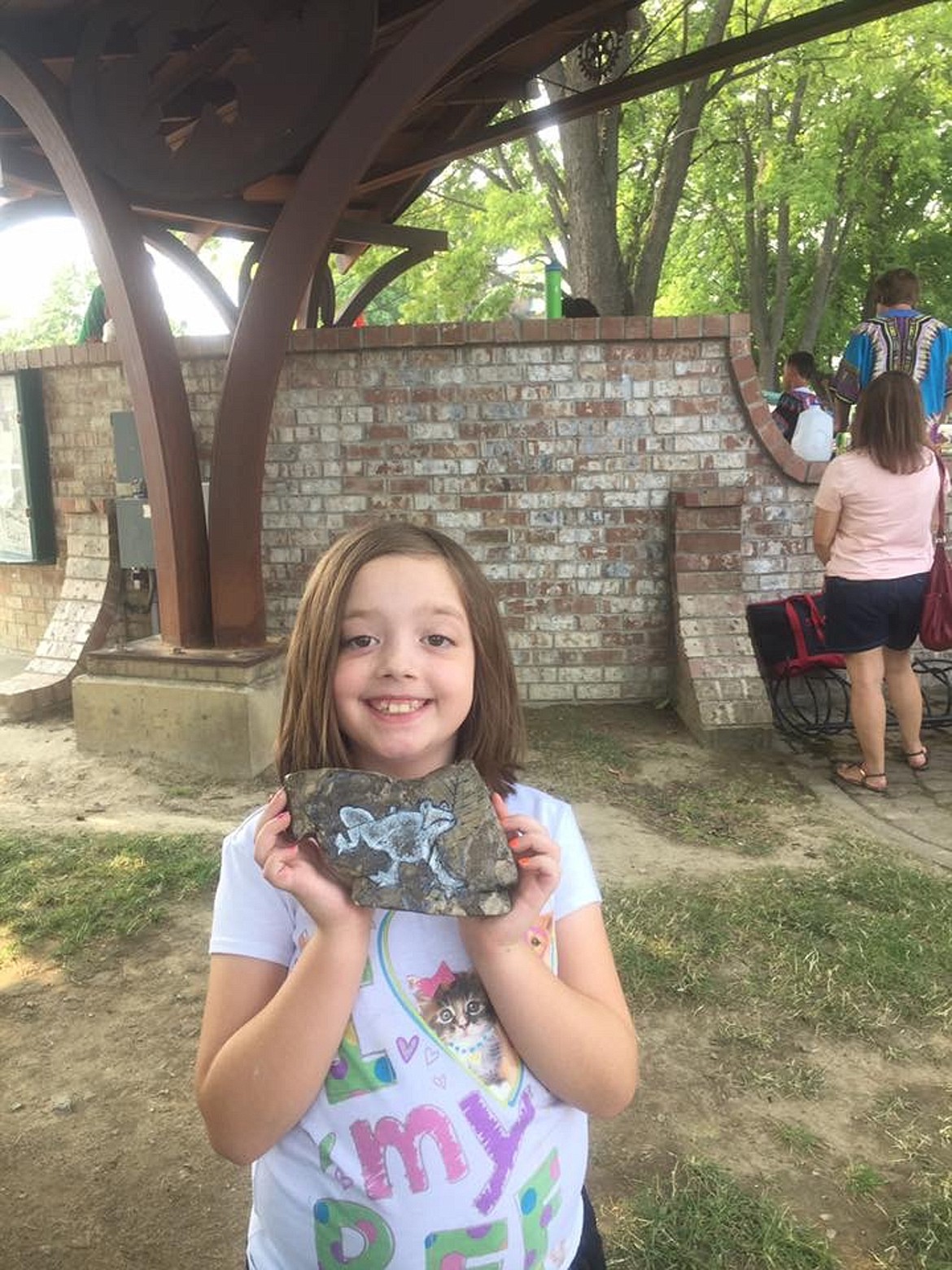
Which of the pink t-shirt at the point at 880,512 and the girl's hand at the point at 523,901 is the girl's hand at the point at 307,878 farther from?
the pink t-shirt at the point at 880,512

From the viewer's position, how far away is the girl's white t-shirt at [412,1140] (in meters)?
1.05

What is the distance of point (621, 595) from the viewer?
5773mm

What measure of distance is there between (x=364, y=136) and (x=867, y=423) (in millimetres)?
2516

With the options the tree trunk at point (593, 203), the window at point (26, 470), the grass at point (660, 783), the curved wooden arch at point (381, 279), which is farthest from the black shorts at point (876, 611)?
the tree trunk at point (593, 203)

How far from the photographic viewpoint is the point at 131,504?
231 inches

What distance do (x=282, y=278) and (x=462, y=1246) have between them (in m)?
4.28

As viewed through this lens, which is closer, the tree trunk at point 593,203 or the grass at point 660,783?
the grass at point 660,783

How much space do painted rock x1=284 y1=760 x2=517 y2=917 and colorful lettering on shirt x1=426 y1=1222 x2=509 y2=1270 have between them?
1.17 feet

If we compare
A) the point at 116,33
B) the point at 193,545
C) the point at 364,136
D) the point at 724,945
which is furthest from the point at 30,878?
the point at 116,33

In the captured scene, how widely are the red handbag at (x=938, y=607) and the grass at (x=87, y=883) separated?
3.19 m

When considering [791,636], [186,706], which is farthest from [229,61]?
[791,636]

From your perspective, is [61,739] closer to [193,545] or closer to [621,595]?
[193,545]

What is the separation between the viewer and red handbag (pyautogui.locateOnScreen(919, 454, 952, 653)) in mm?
4387

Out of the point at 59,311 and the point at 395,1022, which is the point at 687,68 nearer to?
the point at 395,1022
